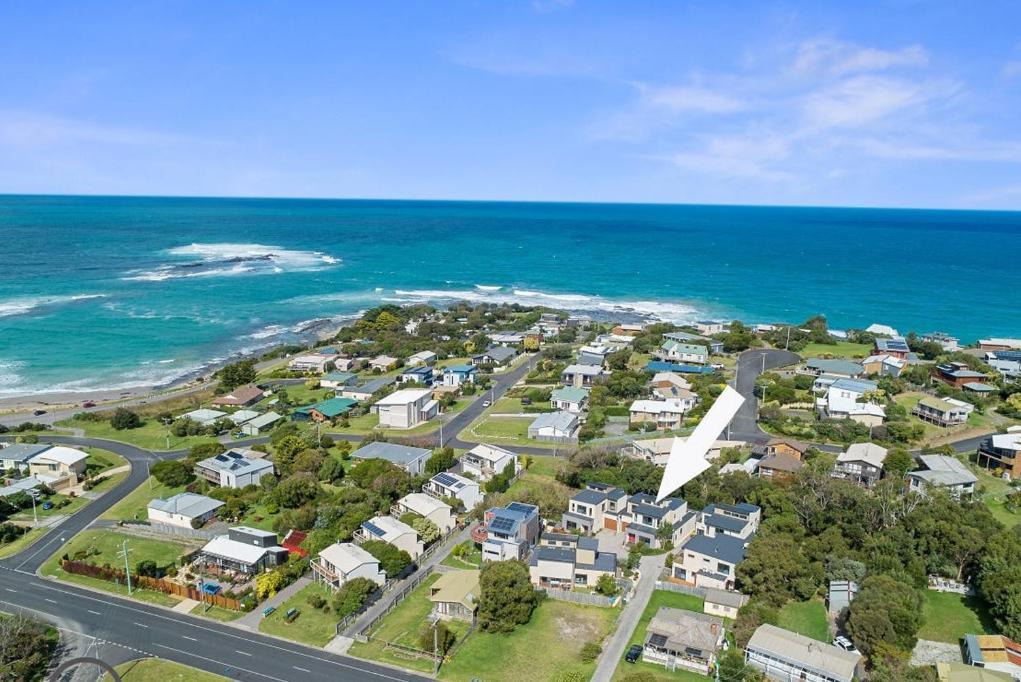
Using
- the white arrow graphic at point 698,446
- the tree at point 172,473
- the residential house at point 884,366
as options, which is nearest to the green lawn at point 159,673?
the tree at point 172,473

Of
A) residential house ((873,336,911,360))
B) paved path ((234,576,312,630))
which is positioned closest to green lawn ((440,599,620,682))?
paved path ((234,576,312,630))

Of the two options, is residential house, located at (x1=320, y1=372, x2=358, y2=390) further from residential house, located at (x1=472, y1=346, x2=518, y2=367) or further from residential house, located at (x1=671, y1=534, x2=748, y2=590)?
residential house, located at (x1=671, y1=534, x2=748, y2=590)

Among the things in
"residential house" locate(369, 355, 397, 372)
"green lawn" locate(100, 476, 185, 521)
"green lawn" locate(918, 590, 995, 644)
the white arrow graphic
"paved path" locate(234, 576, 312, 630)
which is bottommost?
"green lawn" locate(100, 476, 185, 521)

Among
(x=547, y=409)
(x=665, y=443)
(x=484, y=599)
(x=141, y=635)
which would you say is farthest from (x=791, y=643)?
(x=547, y=409)

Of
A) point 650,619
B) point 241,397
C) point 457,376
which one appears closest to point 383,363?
point 457,376

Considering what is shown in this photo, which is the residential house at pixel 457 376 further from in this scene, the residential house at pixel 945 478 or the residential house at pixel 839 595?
the residential house at pixel 839 595

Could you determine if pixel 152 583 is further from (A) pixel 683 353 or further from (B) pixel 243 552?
Answer: (A) pixel 683 353
